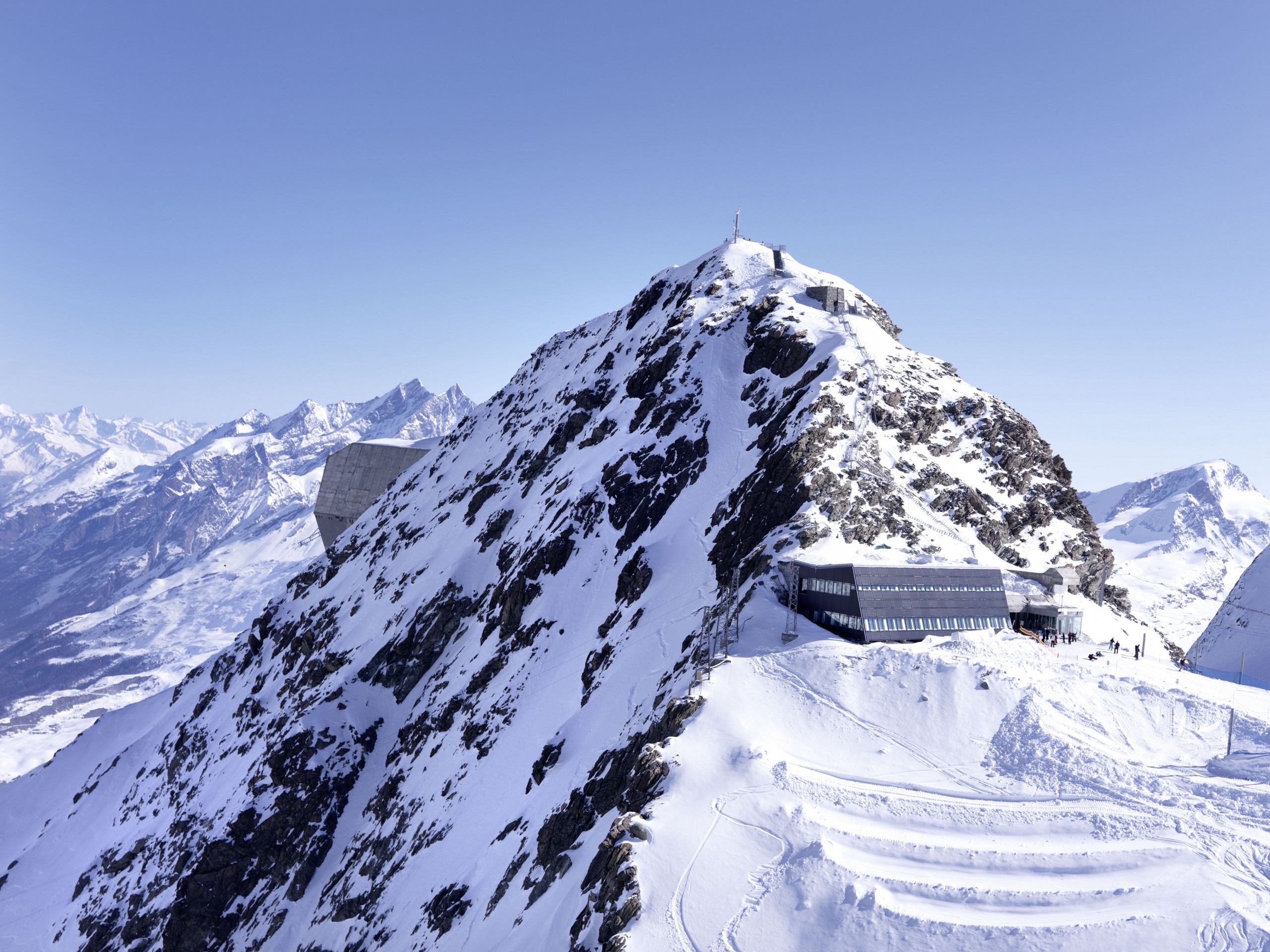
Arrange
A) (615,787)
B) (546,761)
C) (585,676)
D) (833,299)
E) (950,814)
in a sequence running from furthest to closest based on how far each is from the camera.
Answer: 1. (833,299)
2. (585,676)
3. (546,761)
4. (615,787)
5. (950,814)

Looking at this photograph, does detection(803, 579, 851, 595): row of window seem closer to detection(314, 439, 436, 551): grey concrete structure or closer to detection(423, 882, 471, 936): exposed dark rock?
detection(423, 882, 471, 936): exposed dark rock

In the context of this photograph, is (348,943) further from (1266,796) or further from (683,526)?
(1266,796)

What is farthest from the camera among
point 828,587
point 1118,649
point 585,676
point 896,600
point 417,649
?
point 417,649

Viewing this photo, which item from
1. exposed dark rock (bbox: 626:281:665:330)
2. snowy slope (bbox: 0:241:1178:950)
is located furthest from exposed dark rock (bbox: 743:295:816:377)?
exposed dark rock (bbox: 626:281:665:330)

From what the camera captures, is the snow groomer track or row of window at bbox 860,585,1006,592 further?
row of window at bbox 860,585,1006,592

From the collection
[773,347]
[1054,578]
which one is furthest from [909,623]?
[773,347]

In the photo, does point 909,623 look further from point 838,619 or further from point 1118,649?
point 1118,649
